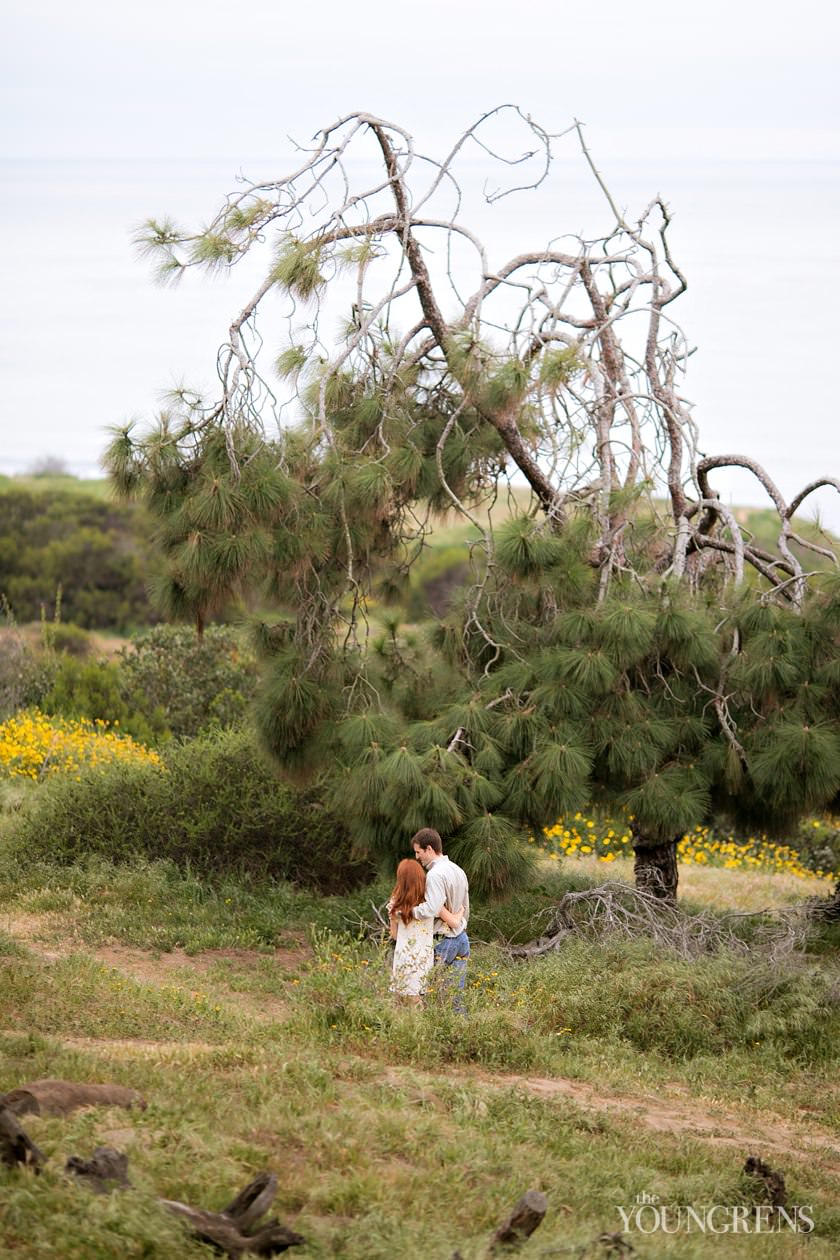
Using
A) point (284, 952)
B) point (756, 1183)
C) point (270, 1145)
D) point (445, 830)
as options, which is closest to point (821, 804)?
point (445, 830)

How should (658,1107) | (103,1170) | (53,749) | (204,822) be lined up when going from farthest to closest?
(53,749) < (204,822) < (658,1107) < (103,1170)

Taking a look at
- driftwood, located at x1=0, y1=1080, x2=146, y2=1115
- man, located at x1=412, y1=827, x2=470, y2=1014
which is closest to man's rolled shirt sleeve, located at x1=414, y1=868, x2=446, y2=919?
man, located at x1=412, y1=827, x2=470, y2=1014

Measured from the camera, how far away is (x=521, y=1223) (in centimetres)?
448

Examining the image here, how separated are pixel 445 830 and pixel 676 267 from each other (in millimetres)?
5119

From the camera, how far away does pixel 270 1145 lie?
518cm

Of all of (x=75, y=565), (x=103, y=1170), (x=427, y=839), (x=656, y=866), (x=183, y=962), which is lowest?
(x=183, y=962)

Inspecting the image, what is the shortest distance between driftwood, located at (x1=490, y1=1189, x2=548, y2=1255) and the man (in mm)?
3198

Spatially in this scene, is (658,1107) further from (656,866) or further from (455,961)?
(656,866)

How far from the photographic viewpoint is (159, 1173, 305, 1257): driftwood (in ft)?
13.9

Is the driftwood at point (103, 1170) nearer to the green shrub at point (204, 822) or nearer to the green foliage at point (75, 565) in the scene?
the green shrub at point (204, 822)

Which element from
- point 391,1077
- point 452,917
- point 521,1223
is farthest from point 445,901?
point 521,1223

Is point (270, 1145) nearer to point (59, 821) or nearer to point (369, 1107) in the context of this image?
point (369, 1107)

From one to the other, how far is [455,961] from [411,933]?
0.36 m

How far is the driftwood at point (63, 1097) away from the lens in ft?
16.7
